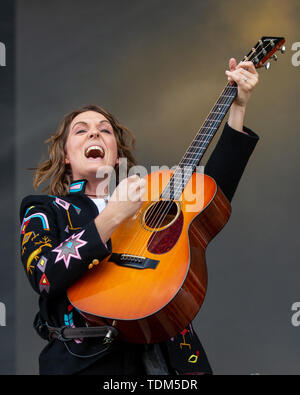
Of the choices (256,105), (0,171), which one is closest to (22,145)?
(0,171)

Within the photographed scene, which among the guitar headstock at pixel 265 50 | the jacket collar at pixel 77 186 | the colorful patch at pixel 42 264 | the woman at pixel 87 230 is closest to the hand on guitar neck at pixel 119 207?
the woman at pixel 87 230

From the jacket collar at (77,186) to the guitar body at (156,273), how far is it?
207 millimetres

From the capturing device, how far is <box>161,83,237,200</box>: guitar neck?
147 cm

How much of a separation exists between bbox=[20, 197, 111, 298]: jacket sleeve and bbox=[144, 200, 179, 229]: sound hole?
0.20 meters

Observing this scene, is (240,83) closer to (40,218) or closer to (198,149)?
(198,149)

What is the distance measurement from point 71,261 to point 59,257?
0.10 feet

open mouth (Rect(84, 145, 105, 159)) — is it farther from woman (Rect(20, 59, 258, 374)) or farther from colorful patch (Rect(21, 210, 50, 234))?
colorful patch (Rect(21, 210, 50, 234))

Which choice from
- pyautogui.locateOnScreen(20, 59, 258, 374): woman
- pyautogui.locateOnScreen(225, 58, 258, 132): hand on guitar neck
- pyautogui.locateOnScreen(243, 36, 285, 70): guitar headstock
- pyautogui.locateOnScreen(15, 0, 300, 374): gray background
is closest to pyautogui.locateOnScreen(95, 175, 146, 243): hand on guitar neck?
pyautogui.locateOnScreen(20, 59, 258, 374): woman

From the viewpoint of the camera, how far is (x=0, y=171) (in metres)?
2.64

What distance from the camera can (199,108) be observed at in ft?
9.05

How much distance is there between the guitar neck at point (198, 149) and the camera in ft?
4.83

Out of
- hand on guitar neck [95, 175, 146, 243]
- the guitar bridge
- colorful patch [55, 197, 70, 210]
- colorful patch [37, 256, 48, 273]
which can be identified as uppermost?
hand on guitar neck [95, 175, 146, 243]

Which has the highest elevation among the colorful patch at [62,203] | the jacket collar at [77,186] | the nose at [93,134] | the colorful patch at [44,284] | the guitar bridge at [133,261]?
the nose at [93,134]

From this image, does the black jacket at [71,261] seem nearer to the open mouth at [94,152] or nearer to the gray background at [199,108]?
the open mouth at [94,152]
